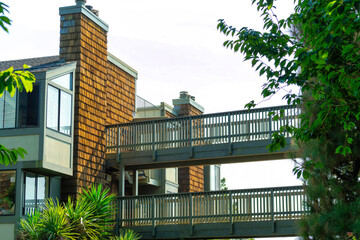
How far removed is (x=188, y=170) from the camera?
28.3 m

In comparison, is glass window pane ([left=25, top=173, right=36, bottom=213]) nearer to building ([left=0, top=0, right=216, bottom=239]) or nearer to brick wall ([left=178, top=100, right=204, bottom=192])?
building ([left=0, top=0, right=216, bottom=239])

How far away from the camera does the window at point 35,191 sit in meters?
18.1

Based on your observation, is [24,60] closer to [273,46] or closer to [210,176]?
[210,176]

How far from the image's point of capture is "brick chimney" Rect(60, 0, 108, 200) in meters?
19.8

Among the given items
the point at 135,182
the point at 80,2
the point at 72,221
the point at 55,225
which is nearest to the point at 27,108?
the point at 72,221

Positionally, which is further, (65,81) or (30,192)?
(65,81)

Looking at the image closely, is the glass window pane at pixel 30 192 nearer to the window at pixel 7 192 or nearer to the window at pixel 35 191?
the window at pixel 35 191

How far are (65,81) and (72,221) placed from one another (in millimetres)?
4599

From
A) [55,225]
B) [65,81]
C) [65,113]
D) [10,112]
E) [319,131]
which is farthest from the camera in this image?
[65,81]

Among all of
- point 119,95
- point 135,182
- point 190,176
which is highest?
point 119,95

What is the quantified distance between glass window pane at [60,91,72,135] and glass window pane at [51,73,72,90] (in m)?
0.26

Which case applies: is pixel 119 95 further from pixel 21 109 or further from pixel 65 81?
pixel 21 109

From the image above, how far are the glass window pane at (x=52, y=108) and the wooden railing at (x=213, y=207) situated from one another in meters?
3.64

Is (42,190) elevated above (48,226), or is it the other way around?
(42,190)
